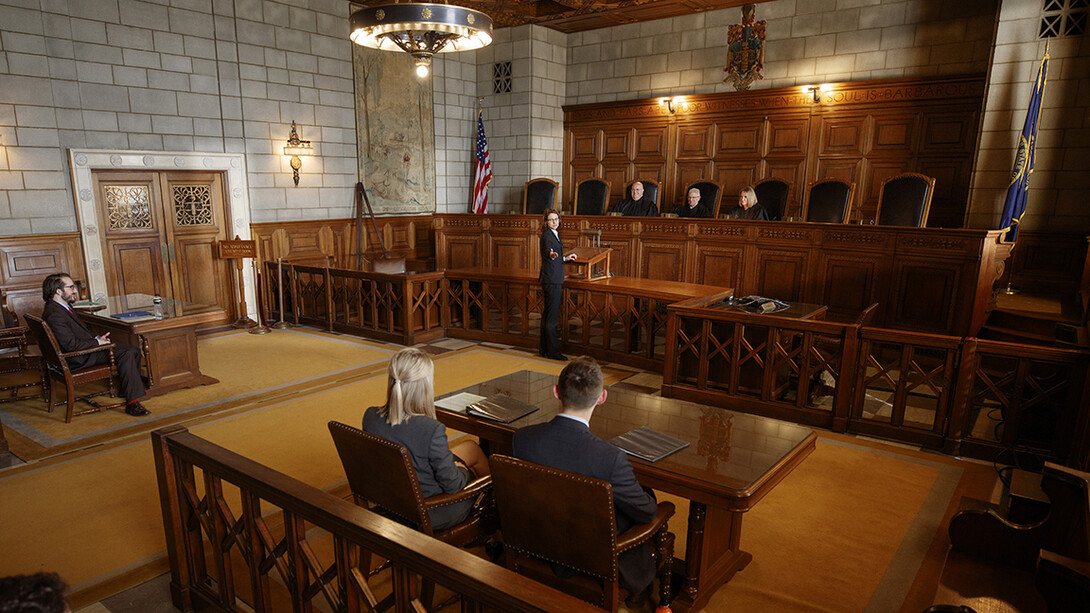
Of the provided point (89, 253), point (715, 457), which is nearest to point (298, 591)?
point (715, 457)

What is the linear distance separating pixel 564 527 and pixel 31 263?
25.5 feet

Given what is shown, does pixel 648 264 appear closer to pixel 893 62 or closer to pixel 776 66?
pixel 776 66

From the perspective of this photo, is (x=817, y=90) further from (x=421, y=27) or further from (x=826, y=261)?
(x=421, y=27)

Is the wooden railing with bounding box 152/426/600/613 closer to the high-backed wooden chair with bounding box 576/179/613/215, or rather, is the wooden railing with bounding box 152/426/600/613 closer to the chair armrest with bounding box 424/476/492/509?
the chair armrest with bounding box 424/476/492/509

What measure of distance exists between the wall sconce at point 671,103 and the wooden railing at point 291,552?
373 inches

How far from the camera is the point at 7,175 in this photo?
22.5 feet

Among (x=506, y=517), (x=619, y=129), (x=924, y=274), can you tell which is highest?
(x=619, y=129)

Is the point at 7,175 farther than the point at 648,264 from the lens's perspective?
No

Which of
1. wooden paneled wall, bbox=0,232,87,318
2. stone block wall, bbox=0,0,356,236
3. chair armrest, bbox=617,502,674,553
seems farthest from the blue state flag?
wooden paneled wall, bbox=0,232,87,318

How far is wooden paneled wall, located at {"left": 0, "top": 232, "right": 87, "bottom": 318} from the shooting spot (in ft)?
22.5

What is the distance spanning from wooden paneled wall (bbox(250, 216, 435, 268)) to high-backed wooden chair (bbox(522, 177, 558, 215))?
6.59ft

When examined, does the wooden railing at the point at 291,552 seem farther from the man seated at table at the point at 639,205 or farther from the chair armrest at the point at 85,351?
the man seated at table at the point at 639,205

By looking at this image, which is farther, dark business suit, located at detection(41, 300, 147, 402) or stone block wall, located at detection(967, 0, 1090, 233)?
stone block wall, located at detection(967, 0, 1090, 233)

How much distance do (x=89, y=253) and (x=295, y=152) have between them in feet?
10.5
